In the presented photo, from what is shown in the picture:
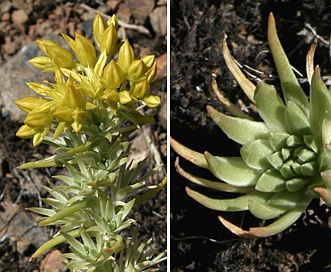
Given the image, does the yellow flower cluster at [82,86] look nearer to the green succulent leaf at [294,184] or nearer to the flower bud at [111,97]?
the flower bud at [111,97]

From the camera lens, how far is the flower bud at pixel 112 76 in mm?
1386

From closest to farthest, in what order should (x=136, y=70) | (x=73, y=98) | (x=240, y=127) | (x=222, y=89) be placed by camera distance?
1. (x=73, y=98)
2. (x=136, y=70)
3. (x=240, y=127)
4. (x=222, y=89)

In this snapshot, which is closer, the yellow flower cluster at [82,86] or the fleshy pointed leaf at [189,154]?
the yellow flower cluster at [82,86]

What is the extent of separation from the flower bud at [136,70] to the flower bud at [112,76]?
44 mm

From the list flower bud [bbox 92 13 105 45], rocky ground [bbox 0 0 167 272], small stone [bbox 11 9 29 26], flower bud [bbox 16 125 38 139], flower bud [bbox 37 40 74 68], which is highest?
flower bud [bbox 92 13 105 45]

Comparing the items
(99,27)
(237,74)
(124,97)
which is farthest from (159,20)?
(124,97)

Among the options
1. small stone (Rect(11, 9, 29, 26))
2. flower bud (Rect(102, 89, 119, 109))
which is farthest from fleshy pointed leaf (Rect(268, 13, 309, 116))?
small stone (Rect(11, 9, 29, 26))

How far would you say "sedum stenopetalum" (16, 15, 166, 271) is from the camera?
141cm

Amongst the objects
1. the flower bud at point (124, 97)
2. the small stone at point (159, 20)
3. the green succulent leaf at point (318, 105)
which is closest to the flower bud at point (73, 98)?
the flower bud at point (124, 97)

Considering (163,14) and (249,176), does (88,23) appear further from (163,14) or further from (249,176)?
(249,176)

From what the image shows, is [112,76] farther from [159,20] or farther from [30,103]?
[159,20]

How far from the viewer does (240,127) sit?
5.52 ft

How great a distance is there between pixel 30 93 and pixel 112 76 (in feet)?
4.73

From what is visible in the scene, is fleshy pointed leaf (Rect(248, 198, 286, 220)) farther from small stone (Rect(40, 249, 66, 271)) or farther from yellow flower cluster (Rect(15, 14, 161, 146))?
small stone (Rect(40, 249, 66, 271))
